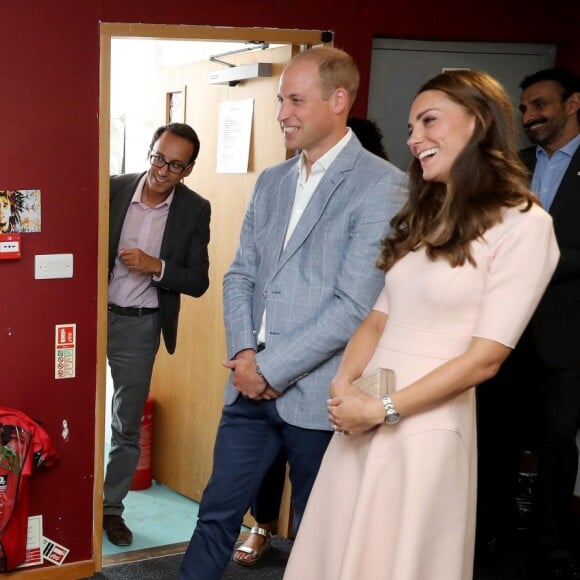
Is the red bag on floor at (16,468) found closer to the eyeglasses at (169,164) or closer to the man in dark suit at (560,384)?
the eyeglasses at (169,164)

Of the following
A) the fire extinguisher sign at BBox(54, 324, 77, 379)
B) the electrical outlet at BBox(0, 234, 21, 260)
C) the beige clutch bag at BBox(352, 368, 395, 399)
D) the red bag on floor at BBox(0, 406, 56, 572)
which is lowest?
the red bag on floor at BBox(0, 406, 56, 572)

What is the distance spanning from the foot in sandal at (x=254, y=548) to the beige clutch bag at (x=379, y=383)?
1.47 m

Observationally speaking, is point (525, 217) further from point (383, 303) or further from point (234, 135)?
point (234, 135)

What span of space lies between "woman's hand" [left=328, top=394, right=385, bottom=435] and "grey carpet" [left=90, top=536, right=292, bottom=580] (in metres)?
1.34

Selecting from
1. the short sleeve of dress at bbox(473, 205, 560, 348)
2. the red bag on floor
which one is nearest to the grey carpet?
the red bag on floor

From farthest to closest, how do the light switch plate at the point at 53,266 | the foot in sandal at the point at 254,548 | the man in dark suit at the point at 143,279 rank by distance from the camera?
the man in dark suit at the point at 143,279
the foot in sandal at the point at 254,548
the light switch plate at the point at 53,266

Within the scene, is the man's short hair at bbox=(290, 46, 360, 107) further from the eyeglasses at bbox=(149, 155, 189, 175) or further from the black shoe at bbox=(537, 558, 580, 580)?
the black shoe at bbox=(537, 558, 580, 580)

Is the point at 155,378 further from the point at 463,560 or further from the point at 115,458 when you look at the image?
the point at 463,560

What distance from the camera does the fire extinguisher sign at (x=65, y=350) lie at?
2.86 metres

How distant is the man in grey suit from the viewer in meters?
2.26

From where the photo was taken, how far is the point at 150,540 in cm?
342

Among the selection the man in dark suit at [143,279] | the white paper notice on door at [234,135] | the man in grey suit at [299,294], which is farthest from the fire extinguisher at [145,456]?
the man in grey suit at [299,294]

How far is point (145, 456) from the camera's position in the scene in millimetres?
3969

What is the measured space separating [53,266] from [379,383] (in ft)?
4.46
